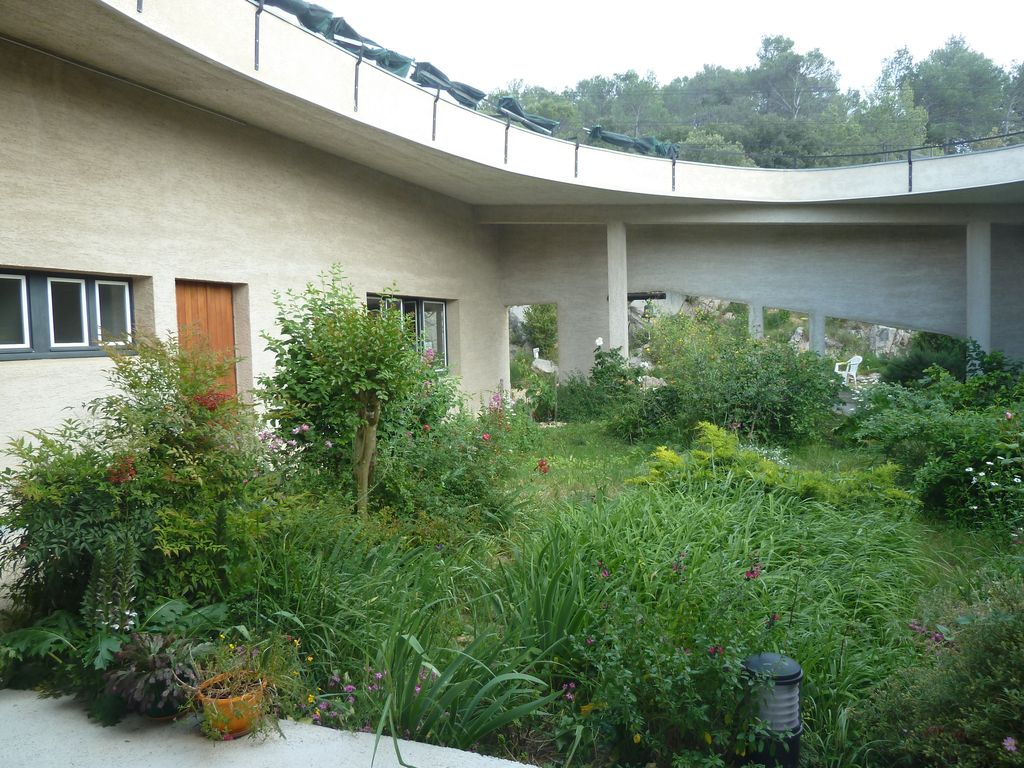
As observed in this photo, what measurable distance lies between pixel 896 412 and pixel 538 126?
7320 millimetres

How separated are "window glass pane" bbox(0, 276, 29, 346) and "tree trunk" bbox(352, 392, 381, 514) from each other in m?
3.11

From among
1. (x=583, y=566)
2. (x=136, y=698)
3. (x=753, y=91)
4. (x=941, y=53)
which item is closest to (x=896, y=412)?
(x=583, y=566)

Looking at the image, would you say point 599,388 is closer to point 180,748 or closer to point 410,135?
point 410,135

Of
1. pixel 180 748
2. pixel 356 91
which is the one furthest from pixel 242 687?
pixel 356 91

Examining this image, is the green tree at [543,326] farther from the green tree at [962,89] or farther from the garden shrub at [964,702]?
the garden shrub at [964,702]

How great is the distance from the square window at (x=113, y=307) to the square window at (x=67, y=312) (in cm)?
14

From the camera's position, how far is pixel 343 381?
544 cm

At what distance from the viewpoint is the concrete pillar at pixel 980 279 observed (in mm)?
14844

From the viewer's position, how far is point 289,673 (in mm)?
3209

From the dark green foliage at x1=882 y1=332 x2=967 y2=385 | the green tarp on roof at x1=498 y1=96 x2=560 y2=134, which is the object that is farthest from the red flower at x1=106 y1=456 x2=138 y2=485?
the dark green foliage at x1=882 y1=332 x2=967 y2=385

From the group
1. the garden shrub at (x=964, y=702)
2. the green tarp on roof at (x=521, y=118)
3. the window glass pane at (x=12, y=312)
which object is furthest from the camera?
the green tarp on roof at (x=521, y=118)

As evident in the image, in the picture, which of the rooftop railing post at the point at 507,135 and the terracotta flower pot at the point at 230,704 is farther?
the rooftop railing post at the point at 507,135

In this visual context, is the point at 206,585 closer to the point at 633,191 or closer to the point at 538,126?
the point at 538,126

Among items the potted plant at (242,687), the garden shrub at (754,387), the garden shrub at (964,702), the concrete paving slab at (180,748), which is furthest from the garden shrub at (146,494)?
Result: the garden shrub at (754,387)
